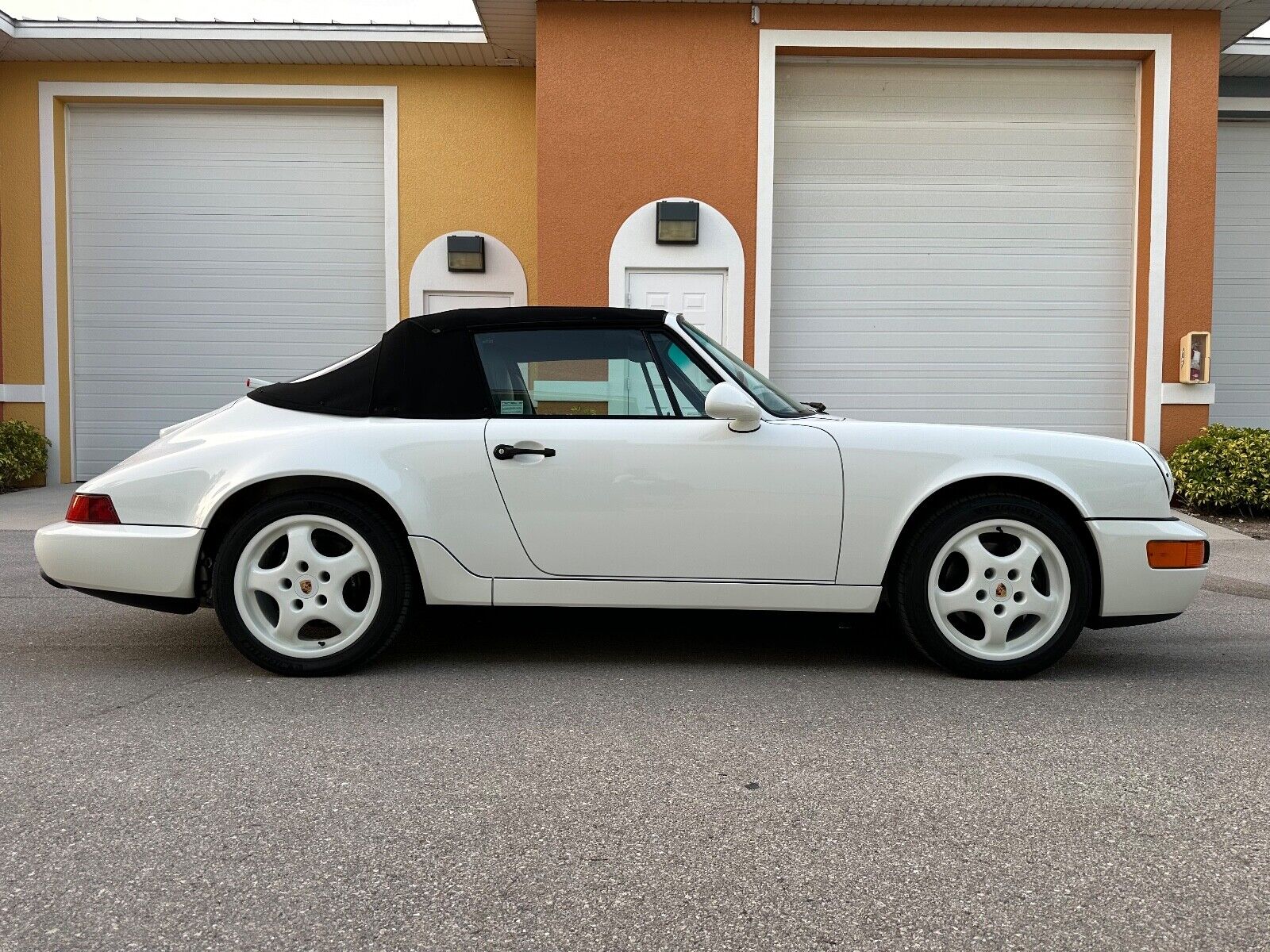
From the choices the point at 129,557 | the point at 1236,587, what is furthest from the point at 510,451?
the point at 1236,587

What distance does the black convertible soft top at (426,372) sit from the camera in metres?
3.94

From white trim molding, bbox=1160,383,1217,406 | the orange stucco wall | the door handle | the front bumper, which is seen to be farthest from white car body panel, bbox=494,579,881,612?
white trim molding, bbox=1160,383,1217,406

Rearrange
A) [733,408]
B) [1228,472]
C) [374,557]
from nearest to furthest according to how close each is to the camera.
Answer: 1. [733,408]
2. [374,557]
3. [1228,472]

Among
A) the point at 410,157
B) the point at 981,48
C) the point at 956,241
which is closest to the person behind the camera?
the point at 981,48

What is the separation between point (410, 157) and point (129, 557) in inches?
332

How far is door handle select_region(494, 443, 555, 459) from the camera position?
3.78m

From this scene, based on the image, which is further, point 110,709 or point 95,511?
point 95,511

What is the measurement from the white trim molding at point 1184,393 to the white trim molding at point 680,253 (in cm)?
410

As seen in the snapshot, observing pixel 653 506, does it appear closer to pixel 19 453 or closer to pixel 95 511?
pixel 95 511

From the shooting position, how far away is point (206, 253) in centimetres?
1156

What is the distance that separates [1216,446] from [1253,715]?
6285mm

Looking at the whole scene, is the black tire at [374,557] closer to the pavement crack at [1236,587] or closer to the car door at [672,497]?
the car door at [672,497]

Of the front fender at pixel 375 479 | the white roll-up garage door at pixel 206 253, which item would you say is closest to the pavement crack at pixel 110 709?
the front fender at pixel 375 479

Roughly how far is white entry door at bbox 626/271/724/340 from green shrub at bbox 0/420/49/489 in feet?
20.6
